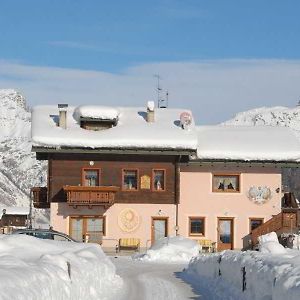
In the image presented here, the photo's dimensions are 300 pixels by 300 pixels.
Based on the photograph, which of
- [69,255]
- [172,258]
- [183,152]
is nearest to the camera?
[69,255]

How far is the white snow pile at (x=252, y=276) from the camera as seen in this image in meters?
10.0

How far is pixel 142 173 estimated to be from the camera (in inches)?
1551

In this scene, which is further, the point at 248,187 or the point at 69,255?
the point at 248,187

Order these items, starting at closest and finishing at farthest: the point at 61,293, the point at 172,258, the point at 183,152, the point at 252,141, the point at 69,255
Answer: the point at 61,293 → the point at 69,255 → the point at 172,258 → the point at 183,152 → the point at 252,141

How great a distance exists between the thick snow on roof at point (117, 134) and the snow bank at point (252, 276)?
18.6m

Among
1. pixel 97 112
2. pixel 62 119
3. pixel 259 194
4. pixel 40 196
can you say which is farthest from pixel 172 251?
pixel 62 119

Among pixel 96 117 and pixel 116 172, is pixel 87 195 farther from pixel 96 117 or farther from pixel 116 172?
pixel 96 117

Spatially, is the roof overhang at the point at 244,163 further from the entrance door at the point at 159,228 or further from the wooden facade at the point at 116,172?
the entrance door at the point at 159,228

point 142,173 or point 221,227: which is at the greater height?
point 142,173

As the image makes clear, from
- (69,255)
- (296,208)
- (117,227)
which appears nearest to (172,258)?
(117,227)

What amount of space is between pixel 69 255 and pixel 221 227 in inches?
1019

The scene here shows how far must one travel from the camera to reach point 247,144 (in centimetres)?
4097

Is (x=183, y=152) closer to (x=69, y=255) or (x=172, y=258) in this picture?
(x=172, y=258)

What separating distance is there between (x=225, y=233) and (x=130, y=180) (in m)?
6.13
